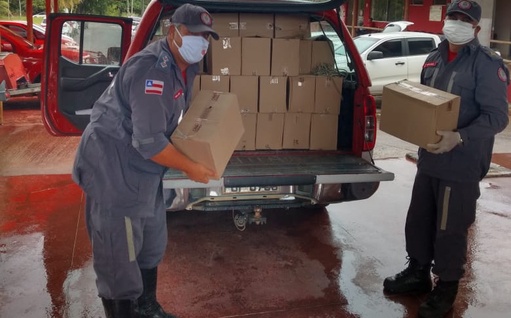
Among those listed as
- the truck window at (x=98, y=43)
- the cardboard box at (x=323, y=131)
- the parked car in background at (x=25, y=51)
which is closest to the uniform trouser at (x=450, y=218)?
the cardboard box at (x=323, y=131)

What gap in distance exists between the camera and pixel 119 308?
2.99m

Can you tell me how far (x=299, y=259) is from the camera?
14.2ft

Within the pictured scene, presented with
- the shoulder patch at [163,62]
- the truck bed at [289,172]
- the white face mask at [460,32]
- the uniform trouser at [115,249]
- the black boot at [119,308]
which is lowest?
the black boot at [119,308]

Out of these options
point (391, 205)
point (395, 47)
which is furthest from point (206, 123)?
point (395, 47)

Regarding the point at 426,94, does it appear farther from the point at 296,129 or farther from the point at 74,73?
the point at 74,73

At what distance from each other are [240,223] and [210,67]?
129 centimetres

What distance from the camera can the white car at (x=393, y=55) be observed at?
38.2ft

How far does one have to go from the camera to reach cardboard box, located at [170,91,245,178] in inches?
107

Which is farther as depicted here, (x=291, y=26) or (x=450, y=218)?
(x=291, y=26)

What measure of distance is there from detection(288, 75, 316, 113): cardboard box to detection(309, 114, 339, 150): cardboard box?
0.41 ft

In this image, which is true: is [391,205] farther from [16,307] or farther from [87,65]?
[16,307]

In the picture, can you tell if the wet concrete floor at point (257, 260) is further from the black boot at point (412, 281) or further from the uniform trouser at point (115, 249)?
the uniform trouser at point (115, 249)

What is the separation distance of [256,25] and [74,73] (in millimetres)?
1600

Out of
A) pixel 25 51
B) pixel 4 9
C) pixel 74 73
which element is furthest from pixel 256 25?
pixel 4 9
